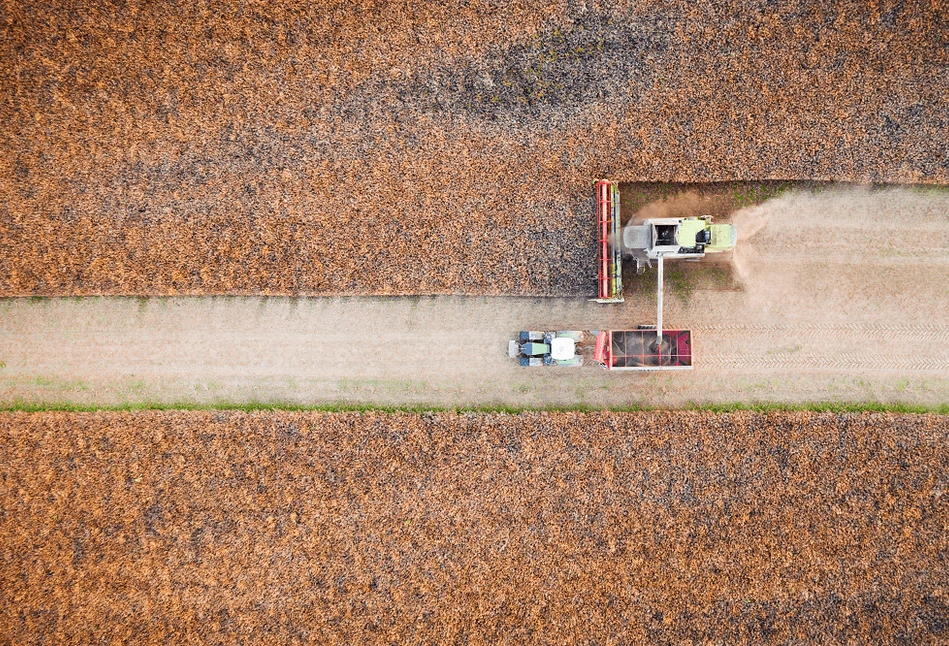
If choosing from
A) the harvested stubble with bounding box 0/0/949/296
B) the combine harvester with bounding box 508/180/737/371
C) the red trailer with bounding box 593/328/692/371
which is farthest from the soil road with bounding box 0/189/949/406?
the red trailer with bounding box 593/328/692/371

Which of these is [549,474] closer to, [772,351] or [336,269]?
[772,351]

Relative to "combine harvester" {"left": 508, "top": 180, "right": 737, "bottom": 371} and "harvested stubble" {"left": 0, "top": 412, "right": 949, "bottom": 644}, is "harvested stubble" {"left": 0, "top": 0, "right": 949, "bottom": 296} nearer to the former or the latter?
"combine harvester" {"left": 508, "top": 180, "right": 737, "bottom": 371}

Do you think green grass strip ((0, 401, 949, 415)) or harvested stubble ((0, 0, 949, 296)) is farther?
harvested stubble ((0, 0, 949, 296))

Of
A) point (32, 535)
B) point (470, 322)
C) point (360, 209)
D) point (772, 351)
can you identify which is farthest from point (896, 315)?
point (32, 535)

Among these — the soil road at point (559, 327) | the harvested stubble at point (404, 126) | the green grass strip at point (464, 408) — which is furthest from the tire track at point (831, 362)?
the harvested stubble at point (404, 126)

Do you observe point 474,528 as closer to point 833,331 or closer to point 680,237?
point 680,237

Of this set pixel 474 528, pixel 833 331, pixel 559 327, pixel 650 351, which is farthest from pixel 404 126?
pixel 833 331
